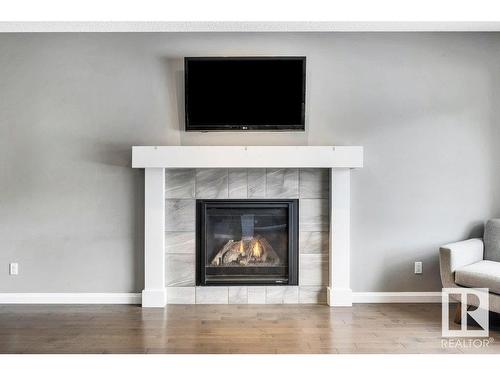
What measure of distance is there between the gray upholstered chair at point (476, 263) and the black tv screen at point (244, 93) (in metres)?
1.60

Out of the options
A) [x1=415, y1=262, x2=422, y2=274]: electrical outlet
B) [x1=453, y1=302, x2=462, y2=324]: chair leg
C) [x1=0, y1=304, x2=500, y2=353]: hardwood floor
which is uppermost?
[x1=415, y1=262, x2=422, y2=274]: electrical outlet

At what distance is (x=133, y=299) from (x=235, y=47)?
243cm

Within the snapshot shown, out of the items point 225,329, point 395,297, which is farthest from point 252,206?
point 395,297

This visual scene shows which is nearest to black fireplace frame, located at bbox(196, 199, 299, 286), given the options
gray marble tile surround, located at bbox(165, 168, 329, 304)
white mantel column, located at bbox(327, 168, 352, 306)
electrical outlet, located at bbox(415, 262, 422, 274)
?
gray marble tile surround, located at bbox(165, 168, 329, 304)

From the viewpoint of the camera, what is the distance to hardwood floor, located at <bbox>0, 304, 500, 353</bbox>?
2.69 metres

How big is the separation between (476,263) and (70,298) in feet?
11.4

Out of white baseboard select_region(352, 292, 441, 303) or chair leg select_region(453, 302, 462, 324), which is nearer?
chair leg select_region(453, 302, 462, 324)

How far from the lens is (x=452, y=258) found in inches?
126

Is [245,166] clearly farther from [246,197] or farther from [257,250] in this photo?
[257,250]

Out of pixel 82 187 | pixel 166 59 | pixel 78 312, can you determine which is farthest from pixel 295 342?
pixel 166 59

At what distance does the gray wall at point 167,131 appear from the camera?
3697 mm

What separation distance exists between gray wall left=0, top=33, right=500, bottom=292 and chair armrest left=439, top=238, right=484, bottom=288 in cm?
45

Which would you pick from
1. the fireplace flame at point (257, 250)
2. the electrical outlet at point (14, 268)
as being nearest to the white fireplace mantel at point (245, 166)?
the fireplace flame at point (257, 250)

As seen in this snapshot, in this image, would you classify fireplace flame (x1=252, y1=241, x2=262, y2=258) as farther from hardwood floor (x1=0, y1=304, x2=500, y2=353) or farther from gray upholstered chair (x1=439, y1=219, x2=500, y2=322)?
gray upholstered chair (x1=439, y1=219, x2=500, y2=322)
